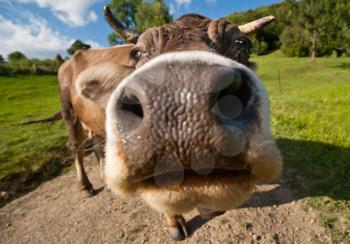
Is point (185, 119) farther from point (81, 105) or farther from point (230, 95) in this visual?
point (81, 105)

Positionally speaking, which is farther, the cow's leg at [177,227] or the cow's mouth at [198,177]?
the cow's leg at [177,227]

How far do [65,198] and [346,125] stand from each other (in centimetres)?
685

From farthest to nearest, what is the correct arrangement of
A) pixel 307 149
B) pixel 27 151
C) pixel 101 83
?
pixel 27 151 < pixel 307 149 < pixel 101 83

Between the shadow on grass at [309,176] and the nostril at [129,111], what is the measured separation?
2905mm

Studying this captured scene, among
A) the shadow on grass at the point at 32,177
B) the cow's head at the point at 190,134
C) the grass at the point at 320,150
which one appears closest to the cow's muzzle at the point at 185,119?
the cow's head at the point at 190,134

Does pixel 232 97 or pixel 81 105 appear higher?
pixel 232 97

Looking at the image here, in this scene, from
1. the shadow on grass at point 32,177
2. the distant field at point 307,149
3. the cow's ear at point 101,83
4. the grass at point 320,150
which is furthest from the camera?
the shadow on grass at point 32,177

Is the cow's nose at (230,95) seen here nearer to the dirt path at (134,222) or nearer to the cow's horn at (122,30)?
the dirt path at (134,222)

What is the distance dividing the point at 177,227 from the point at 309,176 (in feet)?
8.62

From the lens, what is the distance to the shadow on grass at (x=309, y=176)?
176 inches

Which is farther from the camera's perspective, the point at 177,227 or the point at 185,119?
the point at 177,227

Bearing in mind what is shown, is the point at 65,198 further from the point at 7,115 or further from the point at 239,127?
the point at 7,115

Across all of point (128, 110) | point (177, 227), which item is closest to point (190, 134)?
point (128, 110)

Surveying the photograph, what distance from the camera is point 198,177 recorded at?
178 cm
